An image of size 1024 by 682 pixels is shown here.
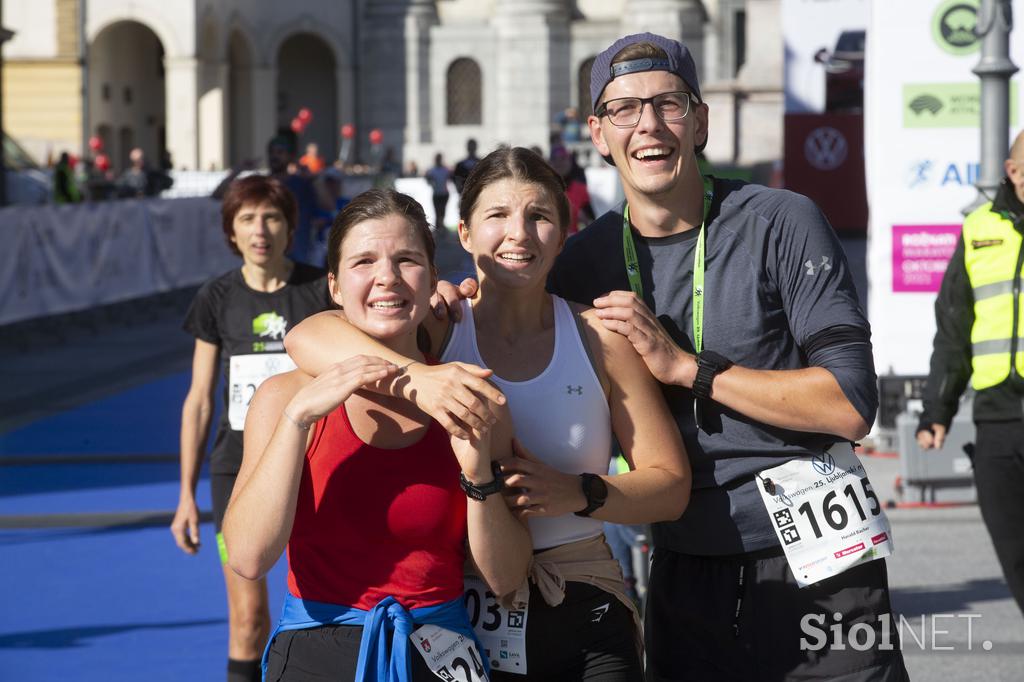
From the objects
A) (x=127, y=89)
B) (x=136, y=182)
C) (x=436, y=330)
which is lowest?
(x=436, y=330)

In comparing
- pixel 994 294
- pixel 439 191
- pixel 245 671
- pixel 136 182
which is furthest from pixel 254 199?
pixel 136 182

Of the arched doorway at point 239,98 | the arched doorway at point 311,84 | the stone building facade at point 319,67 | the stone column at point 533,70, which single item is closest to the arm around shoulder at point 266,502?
the stone building facade at point 319,67

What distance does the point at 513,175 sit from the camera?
3.45 meters

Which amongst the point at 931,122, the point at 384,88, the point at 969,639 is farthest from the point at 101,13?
the point at 969,639

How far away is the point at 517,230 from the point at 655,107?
46cm

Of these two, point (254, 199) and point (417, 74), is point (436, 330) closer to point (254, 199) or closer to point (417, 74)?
point (254, 199)

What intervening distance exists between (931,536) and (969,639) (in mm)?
1996

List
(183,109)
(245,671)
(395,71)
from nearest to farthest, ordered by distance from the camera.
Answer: (245,671)
(183,109)
(395,71)

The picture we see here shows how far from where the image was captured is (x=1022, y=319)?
18.5ft

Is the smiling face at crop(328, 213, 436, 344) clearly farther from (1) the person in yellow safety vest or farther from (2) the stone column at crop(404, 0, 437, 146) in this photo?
(2) the stone column at crop(404, 0, 437, 146)

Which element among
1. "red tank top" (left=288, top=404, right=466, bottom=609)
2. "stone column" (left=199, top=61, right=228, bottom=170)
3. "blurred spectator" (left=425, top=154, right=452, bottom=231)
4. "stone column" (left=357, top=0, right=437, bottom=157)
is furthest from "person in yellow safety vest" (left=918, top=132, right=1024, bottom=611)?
"stone column" (left=357, top=0, right=437, bottom=157)

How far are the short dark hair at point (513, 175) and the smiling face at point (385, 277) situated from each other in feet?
0.73

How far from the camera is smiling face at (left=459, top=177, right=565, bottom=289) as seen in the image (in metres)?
3.44

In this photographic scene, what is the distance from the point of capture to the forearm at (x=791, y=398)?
11.2ft
